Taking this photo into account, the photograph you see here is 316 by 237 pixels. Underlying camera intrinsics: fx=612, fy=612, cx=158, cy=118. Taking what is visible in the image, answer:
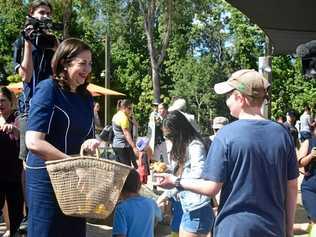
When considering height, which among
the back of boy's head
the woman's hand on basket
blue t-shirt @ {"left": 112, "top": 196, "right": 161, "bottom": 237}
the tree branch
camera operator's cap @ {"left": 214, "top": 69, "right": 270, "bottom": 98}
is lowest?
blue t-shirt @ {"left": 112, "top": 196, "right": 161, "bottom": 237}

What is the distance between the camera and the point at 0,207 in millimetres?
6125

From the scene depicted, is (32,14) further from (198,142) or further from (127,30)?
(127,30)

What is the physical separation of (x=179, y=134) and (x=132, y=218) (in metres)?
1.03

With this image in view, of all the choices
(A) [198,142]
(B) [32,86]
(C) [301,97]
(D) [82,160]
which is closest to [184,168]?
(A) [198,142]

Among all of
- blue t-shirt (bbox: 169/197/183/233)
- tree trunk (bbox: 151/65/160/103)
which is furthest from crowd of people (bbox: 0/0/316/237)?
tree trunk (bbox: 151/65/160/103)

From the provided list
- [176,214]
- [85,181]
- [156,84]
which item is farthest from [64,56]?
[156,84]

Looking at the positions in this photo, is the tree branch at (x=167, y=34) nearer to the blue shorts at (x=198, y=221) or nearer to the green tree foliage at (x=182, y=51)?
the green tree foliage at (x=182, y=51)

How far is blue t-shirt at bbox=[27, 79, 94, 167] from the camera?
3229 millimetres

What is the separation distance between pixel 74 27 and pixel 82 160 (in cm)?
3728

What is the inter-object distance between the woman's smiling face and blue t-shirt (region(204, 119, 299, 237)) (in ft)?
2.66

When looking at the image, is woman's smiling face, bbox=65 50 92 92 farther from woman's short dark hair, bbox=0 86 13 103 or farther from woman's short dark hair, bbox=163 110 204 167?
woman's short dark hair, bbox=0 86 13 103

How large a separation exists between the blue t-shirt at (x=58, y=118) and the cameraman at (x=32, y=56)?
1022 millimetres

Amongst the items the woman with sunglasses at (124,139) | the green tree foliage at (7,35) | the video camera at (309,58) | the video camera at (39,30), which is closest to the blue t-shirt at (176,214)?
the video camera at (309,58)

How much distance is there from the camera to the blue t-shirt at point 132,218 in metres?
4.26
